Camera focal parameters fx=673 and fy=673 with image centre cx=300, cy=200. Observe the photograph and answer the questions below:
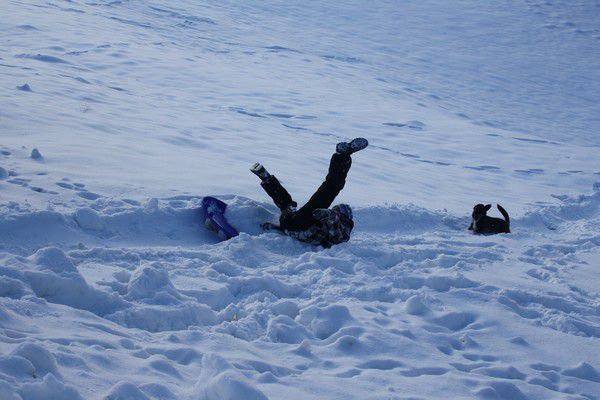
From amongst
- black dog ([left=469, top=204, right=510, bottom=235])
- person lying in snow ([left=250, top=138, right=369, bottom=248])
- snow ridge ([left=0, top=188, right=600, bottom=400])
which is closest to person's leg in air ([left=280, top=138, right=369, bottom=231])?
person lying in snow ([left=250, top=138, right=369, bottom=248])

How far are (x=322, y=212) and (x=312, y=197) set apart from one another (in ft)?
0.74

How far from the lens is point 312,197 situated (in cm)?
652

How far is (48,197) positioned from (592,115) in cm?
2072

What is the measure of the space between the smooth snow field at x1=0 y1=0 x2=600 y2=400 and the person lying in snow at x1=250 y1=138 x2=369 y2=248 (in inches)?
5.8

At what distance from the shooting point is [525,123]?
20.1m

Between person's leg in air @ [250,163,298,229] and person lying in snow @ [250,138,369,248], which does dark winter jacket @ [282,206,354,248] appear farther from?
person's leg in air @ [250,163,298,229]

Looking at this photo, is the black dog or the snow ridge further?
the black dog

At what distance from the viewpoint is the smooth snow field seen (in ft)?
12.9

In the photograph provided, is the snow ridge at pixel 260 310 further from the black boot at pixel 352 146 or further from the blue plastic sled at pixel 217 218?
the black boot at pixel 352 146

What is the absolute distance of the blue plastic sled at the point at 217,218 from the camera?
631 cm

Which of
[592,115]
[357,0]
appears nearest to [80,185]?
[592,115]

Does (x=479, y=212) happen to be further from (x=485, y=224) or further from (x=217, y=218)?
(x=217, y=218)

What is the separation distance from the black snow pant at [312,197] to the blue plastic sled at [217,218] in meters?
0.50

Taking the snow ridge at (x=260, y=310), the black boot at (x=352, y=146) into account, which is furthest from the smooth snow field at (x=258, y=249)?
the black boot at (x=352, y=146)
